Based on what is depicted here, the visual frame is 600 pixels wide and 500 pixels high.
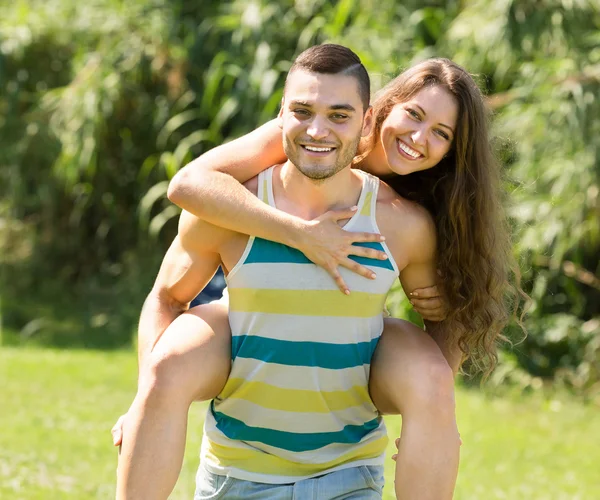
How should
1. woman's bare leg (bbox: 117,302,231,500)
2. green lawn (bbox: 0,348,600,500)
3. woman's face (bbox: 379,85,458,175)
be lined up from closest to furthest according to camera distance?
1. woman's bare leg (bbox: 117,302,231,500)
2. woman's face (bbox: 379,85,458,175)
3. green lawn (bbox: 0,348,600,500)

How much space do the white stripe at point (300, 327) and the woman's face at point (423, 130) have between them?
1.62 feet

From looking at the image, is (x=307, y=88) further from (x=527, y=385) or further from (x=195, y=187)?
(x=527, y=385)

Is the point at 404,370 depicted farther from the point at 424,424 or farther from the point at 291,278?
the point at 291,278

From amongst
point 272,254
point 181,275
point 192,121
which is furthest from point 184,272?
point 192,121

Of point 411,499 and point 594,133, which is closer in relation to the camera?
point 411,499

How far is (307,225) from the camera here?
2.82m

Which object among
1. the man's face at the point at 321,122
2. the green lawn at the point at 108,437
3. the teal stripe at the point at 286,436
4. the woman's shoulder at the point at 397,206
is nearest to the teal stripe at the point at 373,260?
the woman's shoulder at the point at 397,206

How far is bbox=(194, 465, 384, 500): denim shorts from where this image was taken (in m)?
2.91

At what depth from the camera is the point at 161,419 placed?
Result: 2.69m

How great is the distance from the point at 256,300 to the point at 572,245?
386cm

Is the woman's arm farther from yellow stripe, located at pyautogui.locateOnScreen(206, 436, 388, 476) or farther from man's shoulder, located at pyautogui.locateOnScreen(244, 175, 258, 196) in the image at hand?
yellow stripe, located at pyautogui.locateOnScreen(206, 436, 388, 476)

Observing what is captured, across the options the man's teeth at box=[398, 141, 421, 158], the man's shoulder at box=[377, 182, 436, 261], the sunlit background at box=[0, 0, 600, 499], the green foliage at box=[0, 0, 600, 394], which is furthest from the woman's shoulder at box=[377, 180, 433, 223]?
the green foliage at box=[0, 0, 600, 394]

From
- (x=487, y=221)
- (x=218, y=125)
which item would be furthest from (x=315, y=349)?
(x=218, y=125)

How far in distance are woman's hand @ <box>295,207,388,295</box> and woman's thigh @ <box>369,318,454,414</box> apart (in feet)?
0.65
